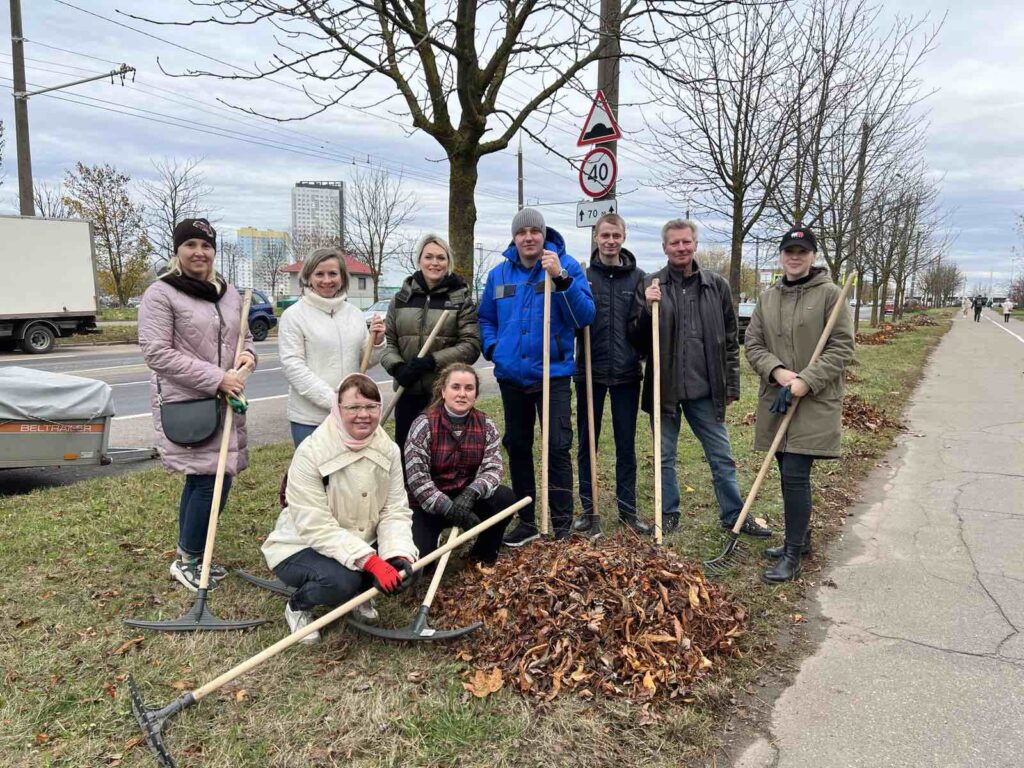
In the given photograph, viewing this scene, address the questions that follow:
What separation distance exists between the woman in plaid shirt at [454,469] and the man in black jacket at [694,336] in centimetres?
131

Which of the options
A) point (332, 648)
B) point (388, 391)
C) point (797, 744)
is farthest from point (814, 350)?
point (388, 391)

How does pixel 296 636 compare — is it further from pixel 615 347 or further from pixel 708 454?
pixel 708 454

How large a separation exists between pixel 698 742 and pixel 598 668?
499 mm

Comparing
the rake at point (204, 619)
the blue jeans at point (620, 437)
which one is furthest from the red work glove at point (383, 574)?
the blue jeans at point (620, 437)

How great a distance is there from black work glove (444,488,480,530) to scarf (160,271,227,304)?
70.4 inches

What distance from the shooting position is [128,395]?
35.5 feet

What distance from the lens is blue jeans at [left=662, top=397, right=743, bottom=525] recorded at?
15.3ft

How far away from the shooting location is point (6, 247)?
626 inches

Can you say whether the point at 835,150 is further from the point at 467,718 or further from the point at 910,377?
the point at 467,718

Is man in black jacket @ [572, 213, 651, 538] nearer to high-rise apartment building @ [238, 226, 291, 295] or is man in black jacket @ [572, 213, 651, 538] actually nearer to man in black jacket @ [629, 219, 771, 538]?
man in black jacket @ [629, 219, 771, 538]

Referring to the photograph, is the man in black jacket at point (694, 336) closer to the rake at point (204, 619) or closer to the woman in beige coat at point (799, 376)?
the woman in beige coat at point (799, 376)

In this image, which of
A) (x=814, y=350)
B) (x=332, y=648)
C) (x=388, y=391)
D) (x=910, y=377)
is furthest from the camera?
(x=910, y=377)

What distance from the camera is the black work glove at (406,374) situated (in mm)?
4230

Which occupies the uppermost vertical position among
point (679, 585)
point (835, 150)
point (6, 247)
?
point (835, 150)
